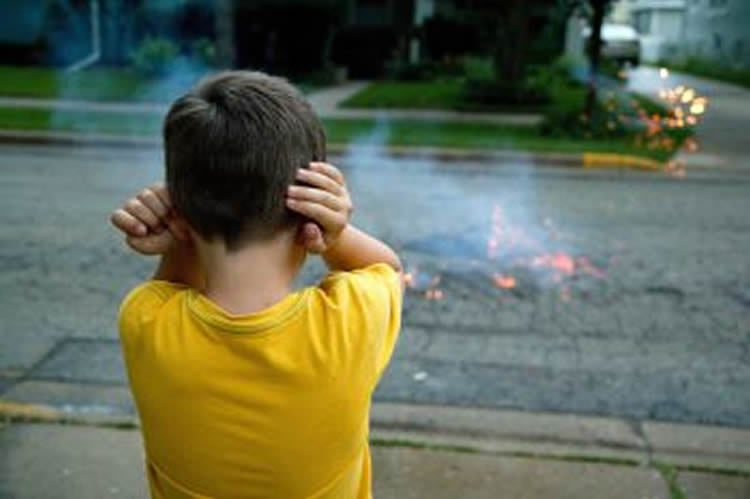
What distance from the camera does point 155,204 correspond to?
4.19 feet

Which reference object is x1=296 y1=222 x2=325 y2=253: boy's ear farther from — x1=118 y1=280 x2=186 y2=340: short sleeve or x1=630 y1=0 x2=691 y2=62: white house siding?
x1=630 y1=0 x2=691 y2=62: white house siding

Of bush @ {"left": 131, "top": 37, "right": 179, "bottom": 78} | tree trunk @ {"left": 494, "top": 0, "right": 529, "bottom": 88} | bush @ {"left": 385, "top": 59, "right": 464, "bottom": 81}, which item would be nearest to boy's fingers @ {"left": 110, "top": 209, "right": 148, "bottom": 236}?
tree trunk @ {"left": 494, "top": 0, "right": 529, "bottom": 88}

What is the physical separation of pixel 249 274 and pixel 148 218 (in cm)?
17

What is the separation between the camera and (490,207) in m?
7.47

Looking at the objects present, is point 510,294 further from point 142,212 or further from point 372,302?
point 142,212

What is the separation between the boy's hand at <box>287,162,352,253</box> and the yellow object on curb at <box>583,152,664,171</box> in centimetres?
927

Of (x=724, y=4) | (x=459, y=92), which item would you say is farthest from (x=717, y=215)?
(x=724, y=4)

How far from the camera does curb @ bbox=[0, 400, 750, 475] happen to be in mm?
3156

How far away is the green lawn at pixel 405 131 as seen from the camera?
11.0 meters

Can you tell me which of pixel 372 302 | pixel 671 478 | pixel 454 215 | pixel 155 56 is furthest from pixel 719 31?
pixel 372 302

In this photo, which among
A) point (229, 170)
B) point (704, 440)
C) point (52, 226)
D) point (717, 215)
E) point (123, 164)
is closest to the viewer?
point (229, 170)

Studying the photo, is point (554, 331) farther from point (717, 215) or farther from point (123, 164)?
point (123, 164)

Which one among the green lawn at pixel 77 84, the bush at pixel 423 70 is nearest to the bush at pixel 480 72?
the bush at pixel 423 70

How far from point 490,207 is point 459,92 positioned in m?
10.8
